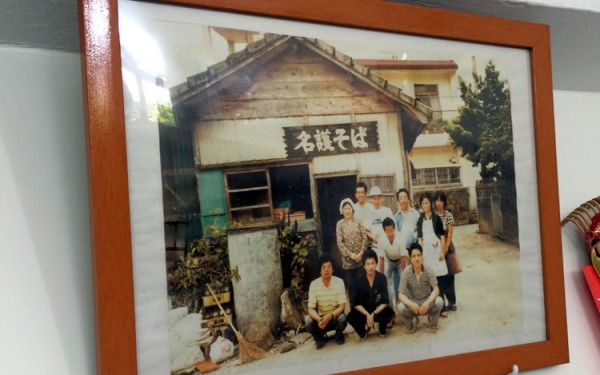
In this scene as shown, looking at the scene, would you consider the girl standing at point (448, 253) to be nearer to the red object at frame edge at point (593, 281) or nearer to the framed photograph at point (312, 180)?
the framed photograph at point (312, 180)

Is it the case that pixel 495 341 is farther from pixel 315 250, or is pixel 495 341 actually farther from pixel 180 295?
pixel 180 295

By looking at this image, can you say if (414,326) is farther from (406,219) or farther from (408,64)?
(408,64)

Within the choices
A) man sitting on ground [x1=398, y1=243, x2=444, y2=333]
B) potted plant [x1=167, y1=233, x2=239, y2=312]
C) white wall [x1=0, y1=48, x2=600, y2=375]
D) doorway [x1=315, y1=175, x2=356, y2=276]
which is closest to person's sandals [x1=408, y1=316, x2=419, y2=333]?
man sitting on ground [x1=398, y1=243, x2=444, y2=333]

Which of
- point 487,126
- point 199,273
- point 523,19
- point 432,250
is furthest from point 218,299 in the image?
point 523,19

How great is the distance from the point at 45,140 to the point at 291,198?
0.26m

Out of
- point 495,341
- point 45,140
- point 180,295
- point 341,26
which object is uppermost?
point 341,26

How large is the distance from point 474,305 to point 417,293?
0.08m

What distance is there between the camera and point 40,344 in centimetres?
48

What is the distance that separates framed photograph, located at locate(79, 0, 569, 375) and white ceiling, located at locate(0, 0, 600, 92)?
0.10 feet

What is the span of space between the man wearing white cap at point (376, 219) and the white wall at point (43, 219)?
0.98 feet

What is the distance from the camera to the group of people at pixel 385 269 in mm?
524

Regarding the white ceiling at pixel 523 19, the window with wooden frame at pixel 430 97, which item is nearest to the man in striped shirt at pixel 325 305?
the window with wooden frame at pixel 430 97

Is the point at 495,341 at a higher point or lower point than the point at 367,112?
lower

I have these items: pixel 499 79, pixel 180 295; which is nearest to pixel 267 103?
pixel 180 295
